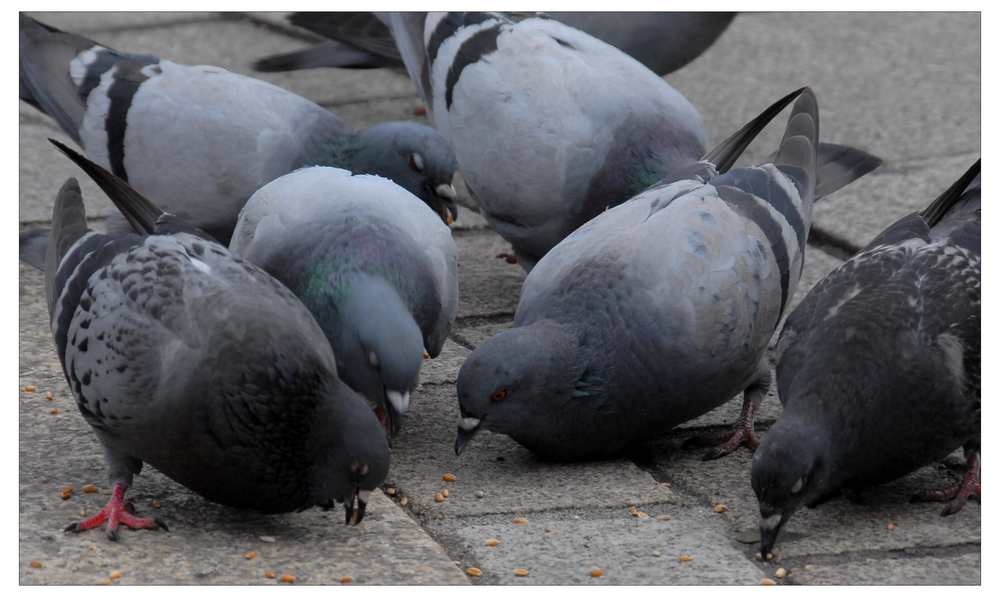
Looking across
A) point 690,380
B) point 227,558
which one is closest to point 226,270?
point 227,558

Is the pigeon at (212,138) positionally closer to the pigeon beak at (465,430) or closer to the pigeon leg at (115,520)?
the pigeon beak at (465,430)

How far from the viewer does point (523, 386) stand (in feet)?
11.9

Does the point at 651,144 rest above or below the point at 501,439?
above

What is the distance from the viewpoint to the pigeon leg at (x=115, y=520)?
10.6 ft

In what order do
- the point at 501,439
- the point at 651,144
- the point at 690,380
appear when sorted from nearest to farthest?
the point at 690,380, the point at 501,439, the point at 651,144

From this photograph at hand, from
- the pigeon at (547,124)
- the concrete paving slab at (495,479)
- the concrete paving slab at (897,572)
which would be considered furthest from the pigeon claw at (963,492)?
the pigeon at (547,124)

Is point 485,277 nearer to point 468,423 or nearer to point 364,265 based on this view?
point 364,265

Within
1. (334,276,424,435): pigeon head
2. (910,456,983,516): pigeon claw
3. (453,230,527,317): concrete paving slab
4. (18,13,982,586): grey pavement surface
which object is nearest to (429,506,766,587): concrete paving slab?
(18,13,982,586): grey pavement surface

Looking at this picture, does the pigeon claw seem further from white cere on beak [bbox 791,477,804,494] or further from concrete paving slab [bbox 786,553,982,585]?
white cere on beak [bbox 791,477,804,494]

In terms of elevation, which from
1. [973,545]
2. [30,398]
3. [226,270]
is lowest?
[30,398]

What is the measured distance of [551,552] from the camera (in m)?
3.23

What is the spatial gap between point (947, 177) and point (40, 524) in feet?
17.5

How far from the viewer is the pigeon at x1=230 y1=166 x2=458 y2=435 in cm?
367

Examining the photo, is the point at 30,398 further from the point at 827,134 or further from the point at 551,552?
the point at 827,134
